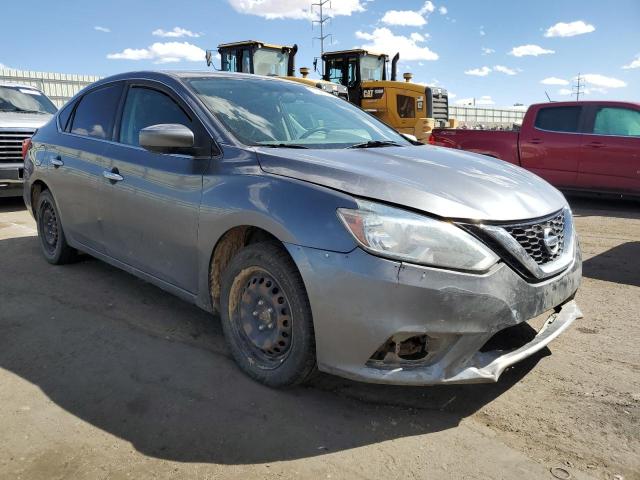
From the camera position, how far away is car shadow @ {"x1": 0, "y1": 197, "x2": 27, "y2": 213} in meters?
8.27

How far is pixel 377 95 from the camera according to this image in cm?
1399

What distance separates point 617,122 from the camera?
336 inches

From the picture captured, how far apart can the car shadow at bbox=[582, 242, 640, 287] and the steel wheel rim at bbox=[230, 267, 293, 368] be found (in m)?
3.45

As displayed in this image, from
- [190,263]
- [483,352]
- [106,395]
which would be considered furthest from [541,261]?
[106,395]

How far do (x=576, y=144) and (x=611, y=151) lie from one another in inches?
21.1

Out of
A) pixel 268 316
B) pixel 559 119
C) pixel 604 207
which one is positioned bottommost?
pixel 604 207

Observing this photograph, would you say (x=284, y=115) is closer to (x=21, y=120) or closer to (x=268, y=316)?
(x=268, y=316)

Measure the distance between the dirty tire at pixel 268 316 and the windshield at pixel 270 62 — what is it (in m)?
11.1

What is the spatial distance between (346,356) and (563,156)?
7771 millimetres

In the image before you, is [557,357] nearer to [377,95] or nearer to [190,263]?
[190,263]

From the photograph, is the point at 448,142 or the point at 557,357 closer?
the point at 557,357

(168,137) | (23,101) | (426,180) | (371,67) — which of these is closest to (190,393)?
(168,137)

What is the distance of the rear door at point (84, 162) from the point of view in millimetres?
4070

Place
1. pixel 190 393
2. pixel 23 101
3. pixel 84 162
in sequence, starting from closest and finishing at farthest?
pixel 190 393, pixel 84 162, pixel 23 101
